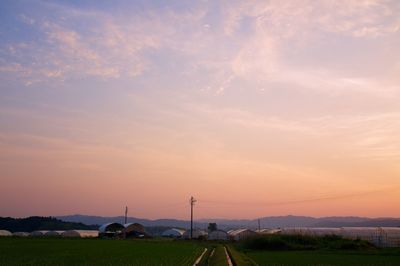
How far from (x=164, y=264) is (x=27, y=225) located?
486 feet

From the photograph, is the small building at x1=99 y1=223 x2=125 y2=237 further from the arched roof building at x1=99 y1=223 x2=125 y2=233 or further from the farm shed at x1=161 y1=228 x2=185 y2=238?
the farm shed at x1=161 y1=228 x2=185 y2=238

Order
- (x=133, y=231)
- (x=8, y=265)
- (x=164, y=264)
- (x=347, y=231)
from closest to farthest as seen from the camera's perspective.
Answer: (x=8, y=265), (x=164, y=264), (x=347, y=231), (x=133, y=231)

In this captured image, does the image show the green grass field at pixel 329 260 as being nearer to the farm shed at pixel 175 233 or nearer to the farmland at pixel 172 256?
the farmland at pixel 172 256

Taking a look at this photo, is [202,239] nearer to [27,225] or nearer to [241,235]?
[241,235]

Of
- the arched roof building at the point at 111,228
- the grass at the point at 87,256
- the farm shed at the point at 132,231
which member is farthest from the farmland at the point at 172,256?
the farm shed at the point at 132,231

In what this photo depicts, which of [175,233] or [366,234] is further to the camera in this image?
[175,233]

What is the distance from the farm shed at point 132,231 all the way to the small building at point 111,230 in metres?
1.12

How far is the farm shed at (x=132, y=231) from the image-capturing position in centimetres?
11088

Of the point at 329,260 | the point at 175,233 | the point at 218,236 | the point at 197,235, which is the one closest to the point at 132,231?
the point at 175,233

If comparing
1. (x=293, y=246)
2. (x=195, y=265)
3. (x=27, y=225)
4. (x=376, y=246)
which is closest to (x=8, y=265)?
(x=195, y=265)

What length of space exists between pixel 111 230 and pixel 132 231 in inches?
267

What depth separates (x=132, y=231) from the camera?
113m

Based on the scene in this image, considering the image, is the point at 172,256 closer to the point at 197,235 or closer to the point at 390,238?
the point at 390,238

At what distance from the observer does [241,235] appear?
93.0m
